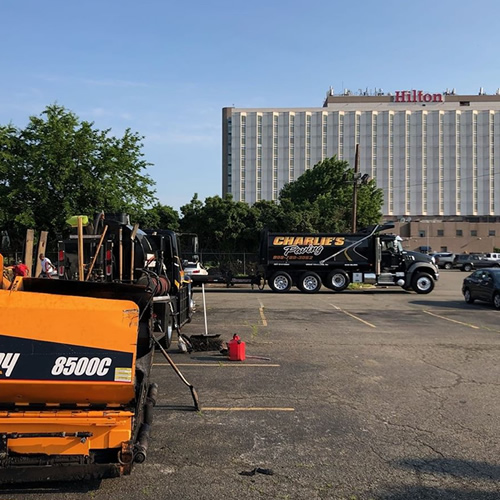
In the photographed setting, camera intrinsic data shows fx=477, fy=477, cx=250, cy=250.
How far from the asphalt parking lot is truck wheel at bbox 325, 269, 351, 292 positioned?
13.5 metres

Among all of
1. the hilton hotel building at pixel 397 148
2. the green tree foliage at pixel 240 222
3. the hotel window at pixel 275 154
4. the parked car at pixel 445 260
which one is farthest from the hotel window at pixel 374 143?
the green tree foliage at pixel 240 222

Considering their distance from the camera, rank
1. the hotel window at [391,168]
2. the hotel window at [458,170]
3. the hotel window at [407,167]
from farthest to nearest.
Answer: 1. the hotel window at [391,168]
2. the hotel window at [407,167]
3. the hotel window at [458,170]

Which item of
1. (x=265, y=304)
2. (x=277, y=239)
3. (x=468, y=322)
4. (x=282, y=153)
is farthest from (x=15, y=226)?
(x=282, y=153)

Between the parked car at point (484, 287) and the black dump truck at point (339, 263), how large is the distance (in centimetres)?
477

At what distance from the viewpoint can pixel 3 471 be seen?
329 centimetres

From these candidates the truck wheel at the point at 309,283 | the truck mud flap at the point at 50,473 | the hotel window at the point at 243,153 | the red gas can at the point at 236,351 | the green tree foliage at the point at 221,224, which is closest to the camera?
the truck mud flap at the point at 50,473

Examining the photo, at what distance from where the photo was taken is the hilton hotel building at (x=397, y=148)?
11194 centimetres

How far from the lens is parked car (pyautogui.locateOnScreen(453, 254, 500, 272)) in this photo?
166 ft

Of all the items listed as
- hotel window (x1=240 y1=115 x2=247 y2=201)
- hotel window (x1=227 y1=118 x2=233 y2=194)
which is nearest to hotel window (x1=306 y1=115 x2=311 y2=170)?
hotel window (x1=240 y1=115 x2=247 y2=201)

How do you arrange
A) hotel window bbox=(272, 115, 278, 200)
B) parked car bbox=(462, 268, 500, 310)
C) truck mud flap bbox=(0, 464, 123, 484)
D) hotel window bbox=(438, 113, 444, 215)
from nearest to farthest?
truck mud flap bbox=(0, 464, 123, 484) → parked car bbox=(462, 268, 500, 310) → hotel window bbox=(438, 113, 444, 215) → hotel window bbox=(272, 115, 278, 200)

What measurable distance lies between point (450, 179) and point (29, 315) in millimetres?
121229

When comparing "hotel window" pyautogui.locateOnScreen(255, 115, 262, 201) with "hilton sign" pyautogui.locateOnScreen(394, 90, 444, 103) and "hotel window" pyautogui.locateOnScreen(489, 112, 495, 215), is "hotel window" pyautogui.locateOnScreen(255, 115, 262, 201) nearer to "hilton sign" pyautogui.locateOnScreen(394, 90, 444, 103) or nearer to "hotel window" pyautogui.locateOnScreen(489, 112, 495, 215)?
"hilton sign" pyautogui.locateOnScreen(394, 90, 444, 103)

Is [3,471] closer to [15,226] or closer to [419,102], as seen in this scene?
[15,226]

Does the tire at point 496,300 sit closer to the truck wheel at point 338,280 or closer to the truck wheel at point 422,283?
the truck wheel at point 422,283
